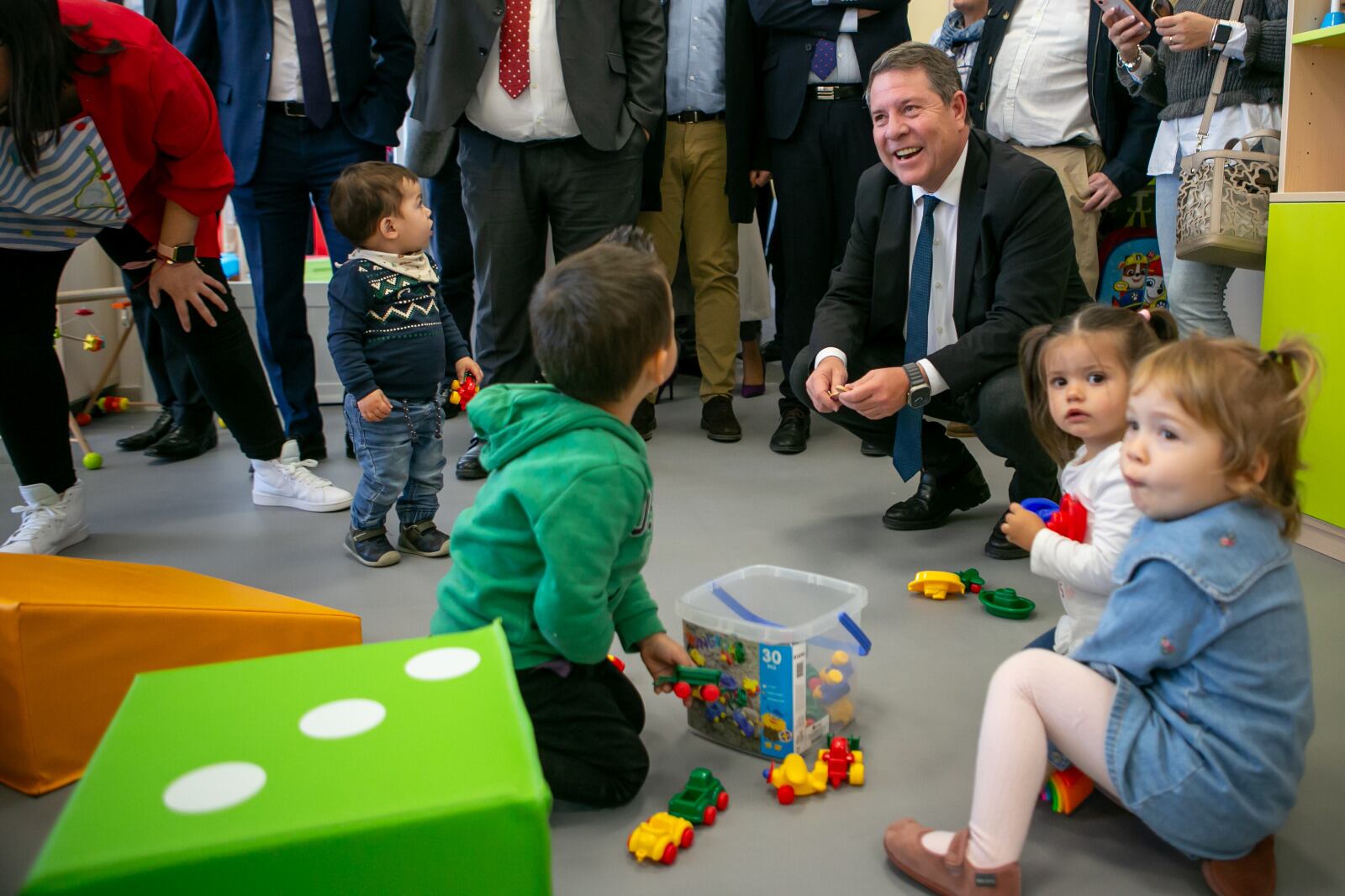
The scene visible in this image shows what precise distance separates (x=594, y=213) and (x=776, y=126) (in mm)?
606

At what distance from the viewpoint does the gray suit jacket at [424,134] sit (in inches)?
→ 124

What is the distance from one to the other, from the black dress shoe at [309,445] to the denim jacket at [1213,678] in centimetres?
256

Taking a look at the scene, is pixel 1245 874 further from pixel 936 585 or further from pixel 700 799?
pixel 936 585

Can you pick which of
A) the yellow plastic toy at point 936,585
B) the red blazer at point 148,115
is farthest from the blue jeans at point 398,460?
the yellow plastic toy at point 936,585

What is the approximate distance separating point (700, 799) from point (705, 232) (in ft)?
7.90

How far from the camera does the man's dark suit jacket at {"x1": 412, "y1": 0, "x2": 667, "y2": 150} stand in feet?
9.83

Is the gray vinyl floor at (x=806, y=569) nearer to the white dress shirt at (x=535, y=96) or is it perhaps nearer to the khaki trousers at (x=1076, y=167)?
the khaki trousers at (x=1076, y=167)

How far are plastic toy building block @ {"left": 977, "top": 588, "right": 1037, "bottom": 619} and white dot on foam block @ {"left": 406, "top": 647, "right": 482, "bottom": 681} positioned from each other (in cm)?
134

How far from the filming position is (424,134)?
3.14 meters

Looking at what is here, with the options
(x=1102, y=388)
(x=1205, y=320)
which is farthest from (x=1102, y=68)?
(x=1102, y=388)

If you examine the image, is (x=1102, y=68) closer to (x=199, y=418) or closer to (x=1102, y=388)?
(x=1102, y=388)

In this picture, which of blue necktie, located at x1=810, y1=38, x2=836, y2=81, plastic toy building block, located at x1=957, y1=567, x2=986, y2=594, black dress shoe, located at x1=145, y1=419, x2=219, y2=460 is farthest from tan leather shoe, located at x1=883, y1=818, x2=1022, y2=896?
black dress shoe, located at x1=145, y1=419, x2=219, y2=460

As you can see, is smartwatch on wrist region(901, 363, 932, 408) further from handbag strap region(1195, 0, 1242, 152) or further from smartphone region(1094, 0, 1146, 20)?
smartphone region(1094, 0, 1146, 20)

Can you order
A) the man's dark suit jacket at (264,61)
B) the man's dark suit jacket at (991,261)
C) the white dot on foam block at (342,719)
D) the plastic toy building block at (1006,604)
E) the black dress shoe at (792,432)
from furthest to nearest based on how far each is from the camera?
the black dress shoe at (792,432) → the man's dark suit jacket at (264,61) → the man's dark suit jacket at (991,261) → the plastic toy building block at (1006,604) → the white dot on foam block at (342,719)
